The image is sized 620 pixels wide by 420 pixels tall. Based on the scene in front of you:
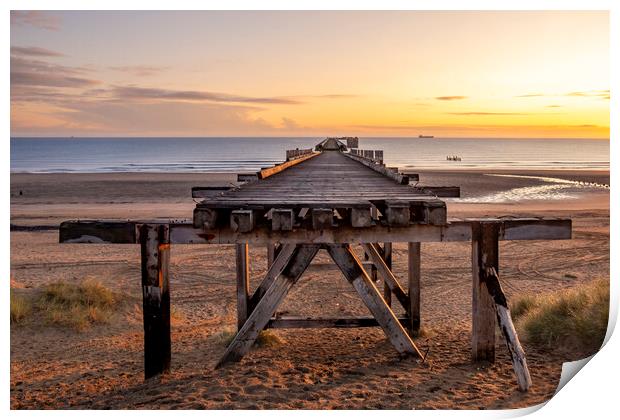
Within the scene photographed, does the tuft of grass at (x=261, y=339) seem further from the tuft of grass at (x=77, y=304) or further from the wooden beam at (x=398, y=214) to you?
the wooden beam at (x=398, y=214)

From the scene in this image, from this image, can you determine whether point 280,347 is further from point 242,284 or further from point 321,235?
Result: point 321,235

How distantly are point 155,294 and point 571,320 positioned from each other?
17.4ft

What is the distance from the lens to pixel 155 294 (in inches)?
214

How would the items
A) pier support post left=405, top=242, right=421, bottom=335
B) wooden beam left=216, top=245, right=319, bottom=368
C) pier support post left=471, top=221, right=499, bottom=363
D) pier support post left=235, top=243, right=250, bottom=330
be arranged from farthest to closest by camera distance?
pier support post left=405, top=242, right=421, bottom=335 → pier support post left=235, top=243, right=250, bottom=330 → wooden beam left=216, top=245, right=319, bottom=368 → pier support post left=471, top=221, right=499, bottom=363

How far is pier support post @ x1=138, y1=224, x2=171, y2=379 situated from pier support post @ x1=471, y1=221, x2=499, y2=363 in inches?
123

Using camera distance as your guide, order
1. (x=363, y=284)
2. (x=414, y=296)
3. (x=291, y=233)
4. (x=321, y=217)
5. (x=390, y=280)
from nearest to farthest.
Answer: (x=321, y=217), (x=291, y=233), (x=363, y=284), (x=414, y=296), (x=390, y=280)

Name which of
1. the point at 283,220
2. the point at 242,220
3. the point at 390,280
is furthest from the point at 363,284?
the point at 390,280

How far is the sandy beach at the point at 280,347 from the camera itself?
5.52 metres

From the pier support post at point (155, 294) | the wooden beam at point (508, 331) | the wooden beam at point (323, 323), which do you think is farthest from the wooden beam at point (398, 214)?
the wooden beam at point (323, 323)

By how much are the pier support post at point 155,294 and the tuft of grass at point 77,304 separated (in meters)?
3.05

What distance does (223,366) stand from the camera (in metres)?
6.07

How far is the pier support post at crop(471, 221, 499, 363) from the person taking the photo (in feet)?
18.5

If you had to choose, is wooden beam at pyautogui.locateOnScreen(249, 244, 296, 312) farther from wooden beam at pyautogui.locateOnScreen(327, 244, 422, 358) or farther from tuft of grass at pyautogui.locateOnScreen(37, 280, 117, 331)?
tuft of grass at pyautogui.locateOnScreen(37, 280, 117, 331)

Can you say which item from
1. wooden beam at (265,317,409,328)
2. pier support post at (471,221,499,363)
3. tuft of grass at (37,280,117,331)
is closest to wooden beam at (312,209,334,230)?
pier support post at (471,221,499,363)
